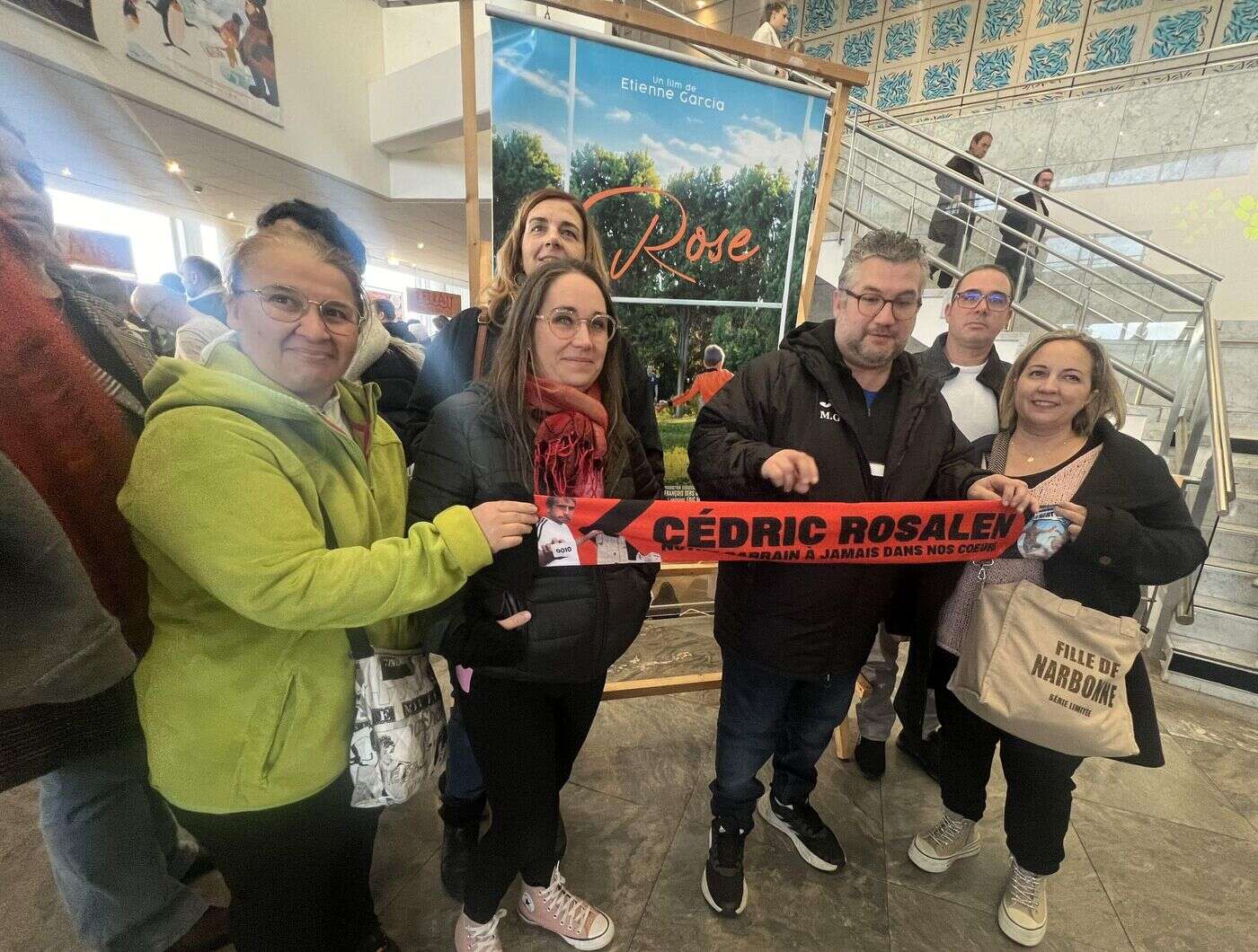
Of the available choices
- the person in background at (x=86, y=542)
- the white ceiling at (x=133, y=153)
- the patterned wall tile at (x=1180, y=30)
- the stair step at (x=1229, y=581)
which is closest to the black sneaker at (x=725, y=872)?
the person in background at (x=86, y=542)

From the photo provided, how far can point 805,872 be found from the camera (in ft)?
5.90

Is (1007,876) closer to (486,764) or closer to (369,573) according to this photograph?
(486,764)

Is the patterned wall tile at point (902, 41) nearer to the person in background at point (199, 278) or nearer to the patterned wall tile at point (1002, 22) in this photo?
the patterned wall tile at point (1002, 22)

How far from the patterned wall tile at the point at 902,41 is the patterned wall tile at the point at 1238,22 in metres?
3.35

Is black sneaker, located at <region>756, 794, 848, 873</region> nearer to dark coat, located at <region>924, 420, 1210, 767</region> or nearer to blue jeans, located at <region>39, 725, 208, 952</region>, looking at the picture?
dark coat, located at <region>924, 420, 1210, 767</region>

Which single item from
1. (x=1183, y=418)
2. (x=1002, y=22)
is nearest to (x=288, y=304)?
(x=1183, y=418)

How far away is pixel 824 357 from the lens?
4.64 ft

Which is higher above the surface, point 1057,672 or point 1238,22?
point 1238,22

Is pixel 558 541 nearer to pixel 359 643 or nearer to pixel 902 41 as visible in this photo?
pixel 359 643

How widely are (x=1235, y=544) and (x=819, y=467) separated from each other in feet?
13.7

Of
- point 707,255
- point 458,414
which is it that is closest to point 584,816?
point 458,414

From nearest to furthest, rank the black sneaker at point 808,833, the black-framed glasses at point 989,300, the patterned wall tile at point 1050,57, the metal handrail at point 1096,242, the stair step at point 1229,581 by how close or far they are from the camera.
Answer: the black sneaker at point 808,833
the black-framed glasses at point 989,300
the stair step at point 1229,581
the metal handrail at point 1096,242
the patterned wall tile at point 1050,57

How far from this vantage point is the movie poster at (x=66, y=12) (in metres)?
0.86

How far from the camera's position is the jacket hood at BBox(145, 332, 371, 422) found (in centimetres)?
79
